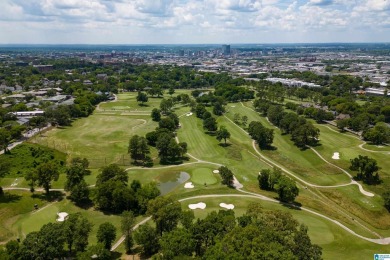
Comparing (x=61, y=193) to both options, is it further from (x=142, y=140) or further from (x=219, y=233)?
(x=219, y=233)

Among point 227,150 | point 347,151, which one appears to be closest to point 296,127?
point 347,151

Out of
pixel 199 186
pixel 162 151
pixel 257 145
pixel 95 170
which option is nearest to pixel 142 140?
Answer: pixel 162 151

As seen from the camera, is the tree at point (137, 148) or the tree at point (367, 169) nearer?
the tree at point (367, 169)

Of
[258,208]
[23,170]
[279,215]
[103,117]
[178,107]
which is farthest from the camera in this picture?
[178,107]

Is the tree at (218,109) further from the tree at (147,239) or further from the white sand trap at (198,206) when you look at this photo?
the tree at (147,239)

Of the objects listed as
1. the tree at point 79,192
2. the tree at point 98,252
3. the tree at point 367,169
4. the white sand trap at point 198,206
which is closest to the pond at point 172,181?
the white sand trap at point 198,206
